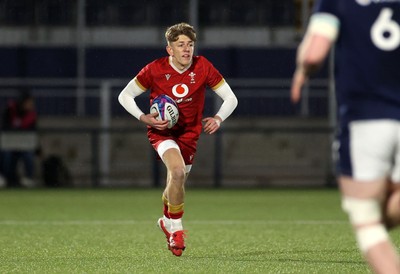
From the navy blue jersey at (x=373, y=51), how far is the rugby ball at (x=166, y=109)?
4362 millimetres

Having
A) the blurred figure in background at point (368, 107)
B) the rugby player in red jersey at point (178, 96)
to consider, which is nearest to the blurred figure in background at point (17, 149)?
the rugby player in red jersey at point (178, 96)

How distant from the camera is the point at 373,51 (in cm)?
547

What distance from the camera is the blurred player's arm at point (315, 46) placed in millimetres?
5316

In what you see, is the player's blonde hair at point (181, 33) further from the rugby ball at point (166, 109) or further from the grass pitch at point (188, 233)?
the grass pitch at point (188, 233)

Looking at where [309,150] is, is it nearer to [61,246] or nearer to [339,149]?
[61,246]

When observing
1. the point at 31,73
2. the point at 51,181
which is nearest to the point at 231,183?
the point at 51,181

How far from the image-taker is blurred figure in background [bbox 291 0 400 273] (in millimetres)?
5387

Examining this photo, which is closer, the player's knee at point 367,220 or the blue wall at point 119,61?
the player's knee at point 367,220

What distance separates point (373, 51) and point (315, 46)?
302mm

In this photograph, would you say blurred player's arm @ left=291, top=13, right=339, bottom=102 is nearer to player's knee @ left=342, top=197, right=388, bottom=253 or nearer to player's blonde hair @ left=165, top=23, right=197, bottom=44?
player's knee @ left=342, top=197, right=388, bottom=253

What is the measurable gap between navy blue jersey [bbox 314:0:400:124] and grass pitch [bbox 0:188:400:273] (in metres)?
2.97

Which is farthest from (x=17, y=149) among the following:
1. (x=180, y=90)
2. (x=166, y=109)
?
(x=166, y=109)

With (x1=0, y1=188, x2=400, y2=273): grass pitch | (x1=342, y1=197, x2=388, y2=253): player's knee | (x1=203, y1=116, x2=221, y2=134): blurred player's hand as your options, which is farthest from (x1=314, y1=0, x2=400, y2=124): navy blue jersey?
(x1=203, y1=116, x2=221, y2=134): blurred player's hand

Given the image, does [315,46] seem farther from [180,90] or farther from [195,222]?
[195,222]
